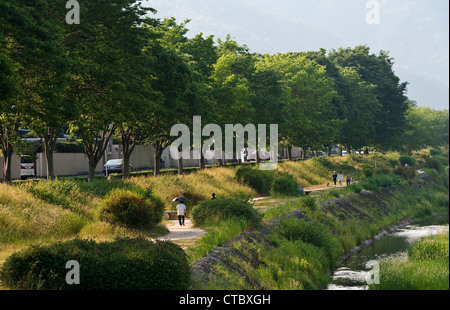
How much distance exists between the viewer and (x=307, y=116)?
62062 mm

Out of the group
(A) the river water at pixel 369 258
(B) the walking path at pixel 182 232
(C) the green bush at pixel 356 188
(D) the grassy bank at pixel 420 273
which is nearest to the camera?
(D) the grassy bank at pixel 420 273

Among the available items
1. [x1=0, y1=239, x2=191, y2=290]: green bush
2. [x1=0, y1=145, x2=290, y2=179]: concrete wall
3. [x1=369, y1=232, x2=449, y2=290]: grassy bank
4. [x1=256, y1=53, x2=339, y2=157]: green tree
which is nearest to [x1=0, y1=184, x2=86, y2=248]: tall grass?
[x1=0, y1=239, x2=191, y2=290]: green bush

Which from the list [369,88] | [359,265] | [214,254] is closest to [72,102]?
[214,254]

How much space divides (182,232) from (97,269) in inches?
420

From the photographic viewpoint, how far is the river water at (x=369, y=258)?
21.5m

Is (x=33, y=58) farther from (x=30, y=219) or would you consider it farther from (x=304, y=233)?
(x=304, y=233)

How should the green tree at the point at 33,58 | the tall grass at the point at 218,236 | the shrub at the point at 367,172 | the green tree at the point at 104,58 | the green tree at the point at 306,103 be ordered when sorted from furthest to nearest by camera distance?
the shrub at the point at 367,172
the green tree at the point at 306,103
the green tree at the point at 104,58
the green tree at the point at 33,58
the tall grass at the point at 218,236

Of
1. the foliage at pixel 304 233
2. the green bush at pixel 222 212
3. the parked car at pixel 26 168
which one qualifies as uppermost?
the parked car at pixel 26 168

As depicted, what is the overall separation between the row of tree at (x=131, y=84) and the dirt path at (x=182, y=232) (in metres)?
6.95

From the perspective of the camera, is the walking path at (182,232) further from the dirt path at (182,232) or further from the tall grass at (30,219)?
the tall grass at (30,219)

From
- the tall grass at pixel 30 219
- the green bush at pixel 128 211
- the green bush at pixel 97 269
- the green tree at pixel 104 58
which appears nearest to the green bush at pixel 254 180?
the green tree at pixel 104 58

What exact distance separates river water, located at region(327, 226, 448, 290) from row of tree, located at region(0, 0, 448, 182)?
536 inches

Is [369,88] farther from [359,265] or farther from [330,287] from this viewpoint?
[330,287]
